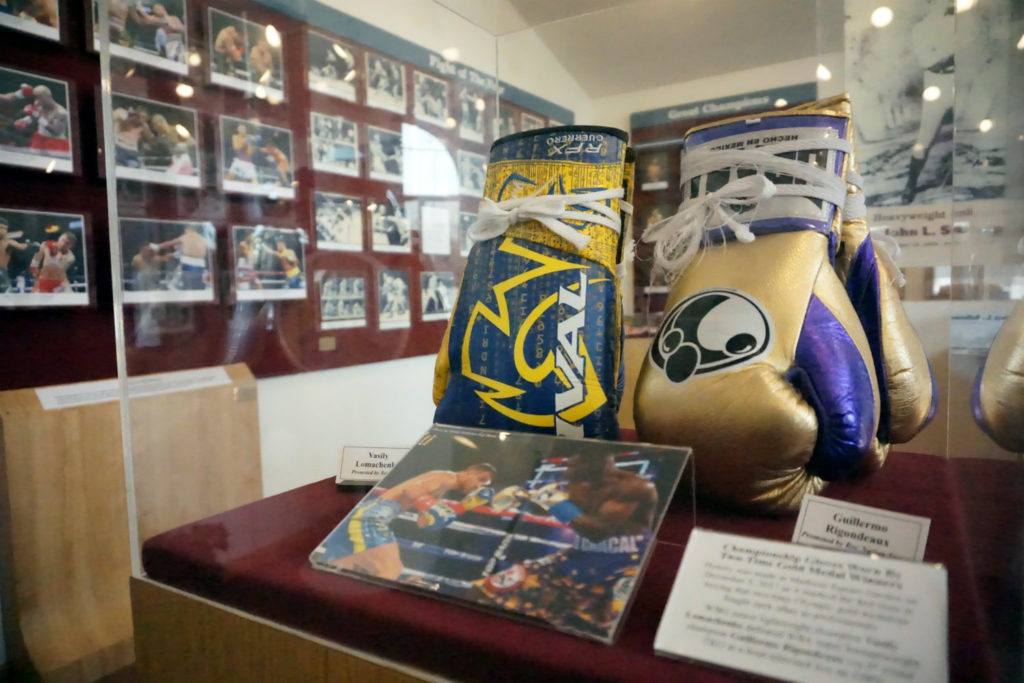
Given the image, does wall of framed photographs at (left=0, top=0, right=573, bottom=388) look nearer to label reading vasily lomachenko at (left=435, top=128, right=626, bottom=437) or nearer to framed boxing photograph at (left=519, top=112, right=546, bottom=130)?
framed boxing photograph at (left=519, top=112, right=546, bottom=130)

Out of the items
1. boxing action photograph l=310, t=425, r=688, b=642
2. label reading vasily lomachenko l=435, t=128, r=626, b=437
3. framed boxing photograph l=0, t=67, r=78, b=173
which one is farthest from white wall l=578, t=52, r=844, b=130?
framed boxing photograph l=0, t=67, r=78, b=173

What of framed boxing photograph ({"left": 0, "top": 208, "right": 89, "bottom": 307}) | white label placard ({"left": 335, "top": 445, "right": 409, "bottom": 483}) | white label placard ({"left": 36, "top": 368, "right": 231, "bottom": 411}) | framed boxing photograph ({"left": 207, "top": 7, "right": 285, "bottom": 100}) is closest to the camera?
white label placard ({"left": 335, "top": 445, "right": 409, "bottom": 483})

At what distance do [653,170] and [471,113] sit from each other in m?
0.47

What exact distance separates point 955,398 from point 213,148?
1.03 metres

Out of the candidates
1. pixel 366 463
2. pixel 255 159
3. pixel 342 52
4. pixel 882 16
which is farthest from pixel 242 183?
pixel 882 16

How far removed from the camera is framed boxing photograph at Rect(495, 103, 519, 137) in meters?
1.06

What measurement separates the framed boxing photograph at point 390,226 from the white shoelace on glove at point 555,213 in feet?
1.22

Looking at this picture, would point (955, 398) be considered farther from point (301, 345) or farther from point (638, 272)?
point (301, 345)

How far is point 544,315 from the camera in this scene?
27.2 inches

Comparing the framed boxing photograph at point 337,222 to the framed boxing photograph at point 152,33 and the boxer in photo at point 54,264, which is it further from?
the boxer in photo at point 54,264

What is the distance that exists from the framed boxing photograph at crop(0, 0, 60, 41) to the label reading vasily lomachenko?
0.89 m

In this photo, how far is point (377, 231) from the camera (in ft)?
3.51

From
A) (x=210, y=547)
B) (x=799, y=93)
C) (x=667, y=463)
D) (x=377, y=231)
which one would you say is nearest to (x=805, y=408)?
(x=667, y=463)

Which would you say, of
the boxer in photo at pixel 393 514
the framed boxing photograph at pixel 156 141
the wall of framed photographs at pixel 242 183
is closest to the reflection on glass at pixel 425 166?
the wall of framed photographs at pixel 242 183
